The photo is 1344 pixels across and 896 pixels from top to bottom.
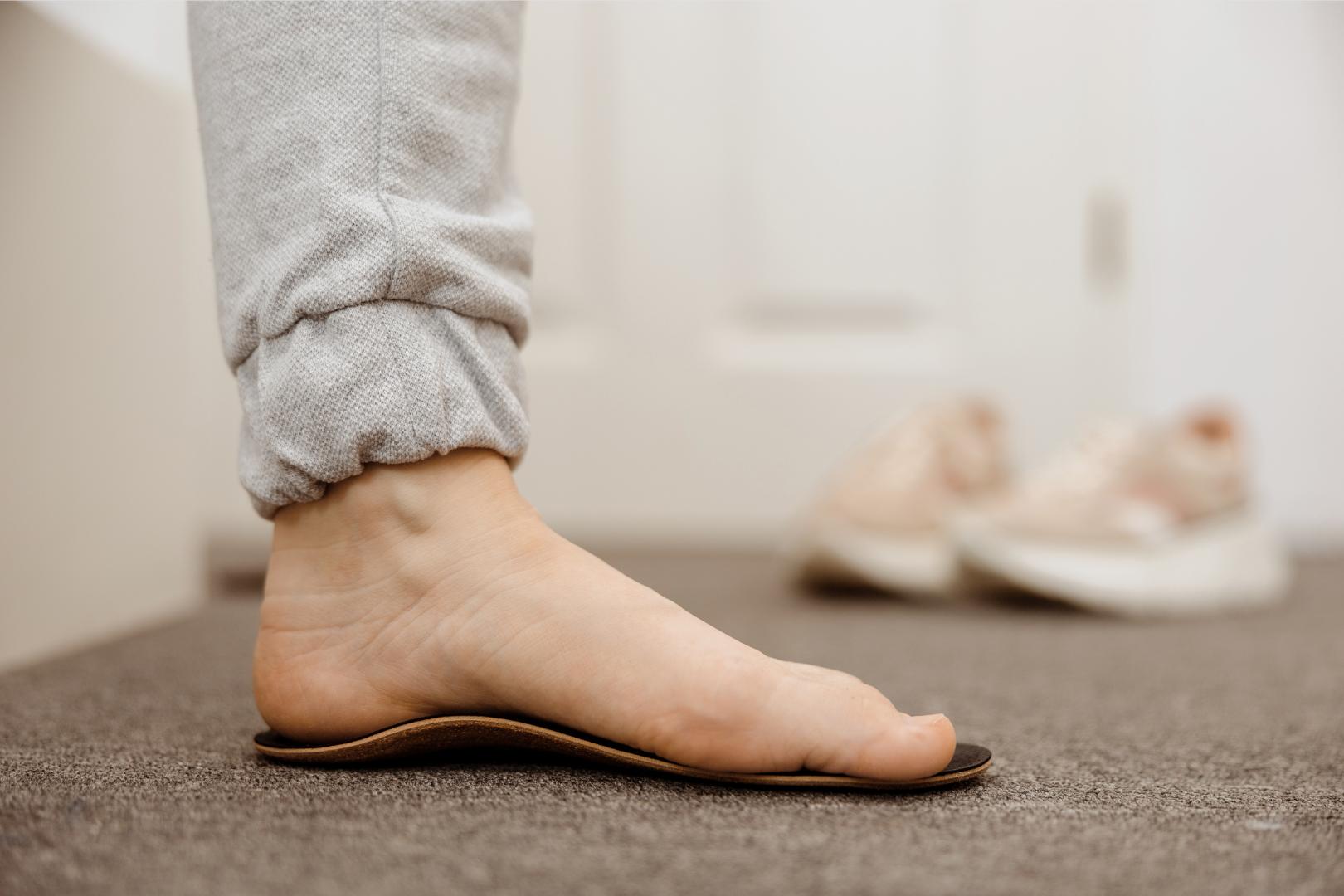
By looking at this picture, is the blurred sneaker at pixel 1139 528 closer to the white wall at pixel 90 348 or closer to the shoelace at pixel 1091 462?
the shoelace at pixel 1091 462

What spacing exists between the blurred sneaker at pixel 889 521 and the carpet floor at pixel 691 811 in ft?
1.35

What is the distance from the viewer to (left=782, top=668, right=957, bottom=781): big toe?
0.44 m

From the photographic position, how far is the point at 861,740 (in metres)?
0.44

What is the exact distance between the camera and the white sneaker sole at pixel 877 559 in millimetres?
1152

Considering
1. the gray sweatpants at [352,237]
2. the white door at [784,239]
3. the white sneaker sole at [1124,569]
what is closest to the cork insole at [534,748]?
the gray sweatpants at [352,237]

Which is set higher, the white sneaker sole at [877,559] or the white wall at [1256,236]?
the white wall at [1256,236]

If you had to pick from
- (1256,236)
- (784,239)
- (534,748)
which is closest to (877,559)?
(784,239)

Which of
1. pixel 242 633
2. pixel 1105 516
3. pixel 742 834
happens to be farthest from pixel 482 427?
pixel 1105 516

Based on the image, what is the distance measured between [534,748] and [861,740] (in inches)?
5.6

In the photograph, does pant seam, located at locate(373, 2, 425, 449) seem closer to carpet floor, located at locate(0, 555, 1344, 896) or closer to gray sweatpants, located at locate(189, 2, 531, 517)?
gray sweatpants, located at locate(189, 2, 531, 517)

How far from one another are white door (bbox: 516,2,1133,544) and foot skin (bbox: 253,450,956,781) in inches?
42.3

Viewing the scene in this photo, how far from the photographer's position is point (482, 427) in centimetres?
48

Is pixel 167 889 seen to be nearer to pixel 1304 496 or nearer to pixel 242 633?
pixel 242 633

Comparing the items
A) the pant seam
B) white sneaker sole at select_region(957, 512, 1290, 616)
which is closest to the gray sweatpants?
the pant seam
